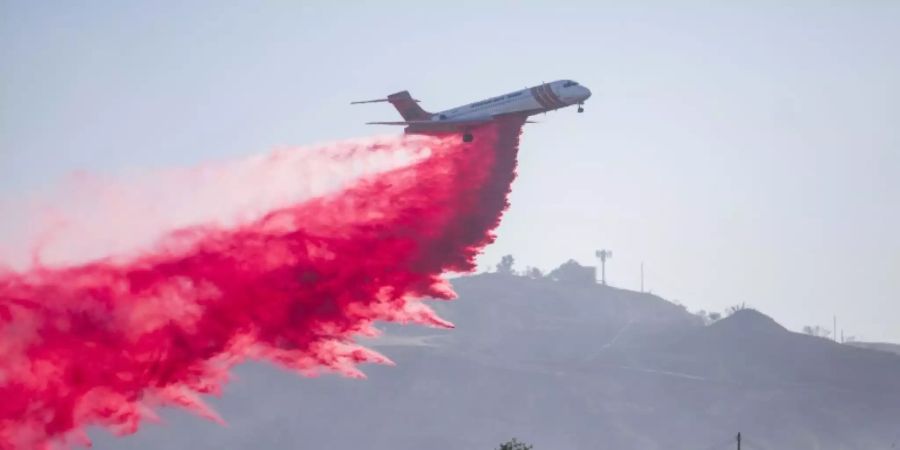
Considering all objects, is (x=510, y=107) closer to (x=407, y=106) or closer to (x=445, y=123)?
(x=445, y=123)

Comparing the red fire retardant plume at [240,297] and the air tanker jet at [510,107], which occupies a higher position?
the air tanker jet at [510,107]

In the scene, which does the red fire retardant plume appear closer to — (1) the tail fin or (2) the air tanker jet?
(2) the air tanker jet

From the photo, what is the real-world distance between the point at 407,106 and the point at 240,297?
24601mm

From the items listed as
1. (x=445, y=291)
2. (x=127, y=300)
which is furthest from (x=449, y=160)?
(x=127, y=300)

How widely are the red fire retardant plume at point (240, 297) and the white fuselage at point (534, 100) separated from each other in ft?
6.93

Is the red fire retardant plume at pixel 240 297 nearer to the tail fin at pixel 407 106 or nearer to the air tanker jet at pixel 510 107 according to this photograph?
the air tanker jet at pixel 510 107

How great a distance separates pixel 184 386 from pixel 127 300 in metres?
5.65

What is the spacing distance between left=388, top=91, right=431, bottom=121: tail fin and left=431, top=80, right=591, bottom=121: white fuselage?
6469 mm

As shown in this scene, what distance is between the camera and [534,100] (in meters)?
99.1

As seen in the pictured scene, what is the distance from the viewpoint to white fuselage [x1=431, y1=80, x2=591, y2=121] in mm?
98875

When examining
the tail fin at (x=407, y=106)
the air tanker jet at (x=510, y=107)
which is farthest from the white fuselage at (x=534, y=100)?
the tail fin at (x=407, y=106)

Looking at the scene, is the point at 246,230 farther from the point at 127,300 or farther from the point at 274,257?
the point at 127,300

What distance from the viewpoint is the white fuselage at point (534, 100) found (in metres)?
98.9

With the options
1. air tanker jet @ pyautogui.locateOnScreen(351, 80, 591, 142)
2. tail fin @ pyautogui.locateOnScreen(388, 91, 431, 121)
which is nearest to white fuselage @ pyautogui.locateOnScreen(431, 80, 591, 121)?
air tanker jet @ pyautogui.locateOnScreen(351, 80, 591, 142)
